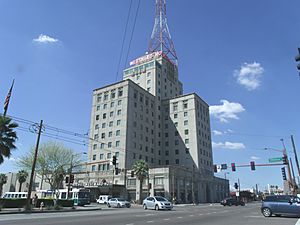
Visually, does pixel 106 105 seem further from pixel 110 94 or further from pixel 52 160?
pixel 52 160

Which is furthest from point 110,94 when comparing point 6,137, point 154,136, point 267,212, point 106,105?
point 267,212

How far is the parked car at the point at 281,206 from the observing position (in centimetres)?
1970

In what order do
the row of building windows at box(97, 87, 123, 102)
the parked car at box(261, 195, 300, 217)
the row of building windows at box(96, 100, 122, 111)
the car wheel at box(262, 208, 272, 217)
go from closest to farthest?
1. the parked car at box(261, 195, 300, 217)
2. the car wheel at box(262, 208, 272, 217)
3. the row of building windows at box(96, 100, 122, 111)
4. the row of building windows at box(97, 87, 123, 102)

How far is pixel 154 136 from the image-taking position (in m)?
91.3

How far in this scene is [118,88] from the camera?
85.1 metres

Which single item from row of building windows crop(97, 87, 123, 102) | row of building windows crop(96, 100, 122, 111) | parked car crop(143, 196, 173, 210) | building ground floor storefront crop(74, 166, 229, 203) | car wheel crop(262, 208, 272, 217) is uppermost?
row of building windows crop(97, 87, 123, 102)

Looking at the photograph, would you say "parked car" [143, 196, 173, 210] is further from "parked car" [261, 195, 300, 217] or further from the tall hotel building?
the tall hotel building

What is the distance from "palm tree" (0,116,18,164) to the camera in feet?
99.2

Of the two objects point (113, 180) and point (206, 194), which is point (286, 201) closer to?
point (113, 180)

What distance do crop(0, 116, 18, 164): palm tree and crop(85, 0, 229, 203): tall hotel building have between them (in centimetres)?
3756

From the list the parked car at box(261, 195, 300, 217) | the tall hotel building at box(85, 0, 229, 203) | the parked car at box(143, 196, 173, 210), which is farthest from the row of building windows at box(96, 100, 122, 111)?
the parked car at box(261, 195, 300, 217)

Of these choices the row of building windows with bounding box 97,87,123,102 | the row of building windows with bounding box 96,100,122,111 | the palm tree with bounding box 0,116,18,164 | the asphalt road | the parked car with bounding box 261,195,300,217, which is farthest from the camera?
the row of building windows with bounding box 97,87,123,102

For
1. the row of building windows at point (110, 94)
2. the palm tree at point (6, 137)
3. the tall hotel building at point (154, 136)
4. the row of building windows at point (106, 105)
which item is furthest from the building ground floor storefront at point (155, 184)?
the palm tree at point (6, 137)

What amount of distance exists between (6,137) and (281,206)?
2722 centimetres
